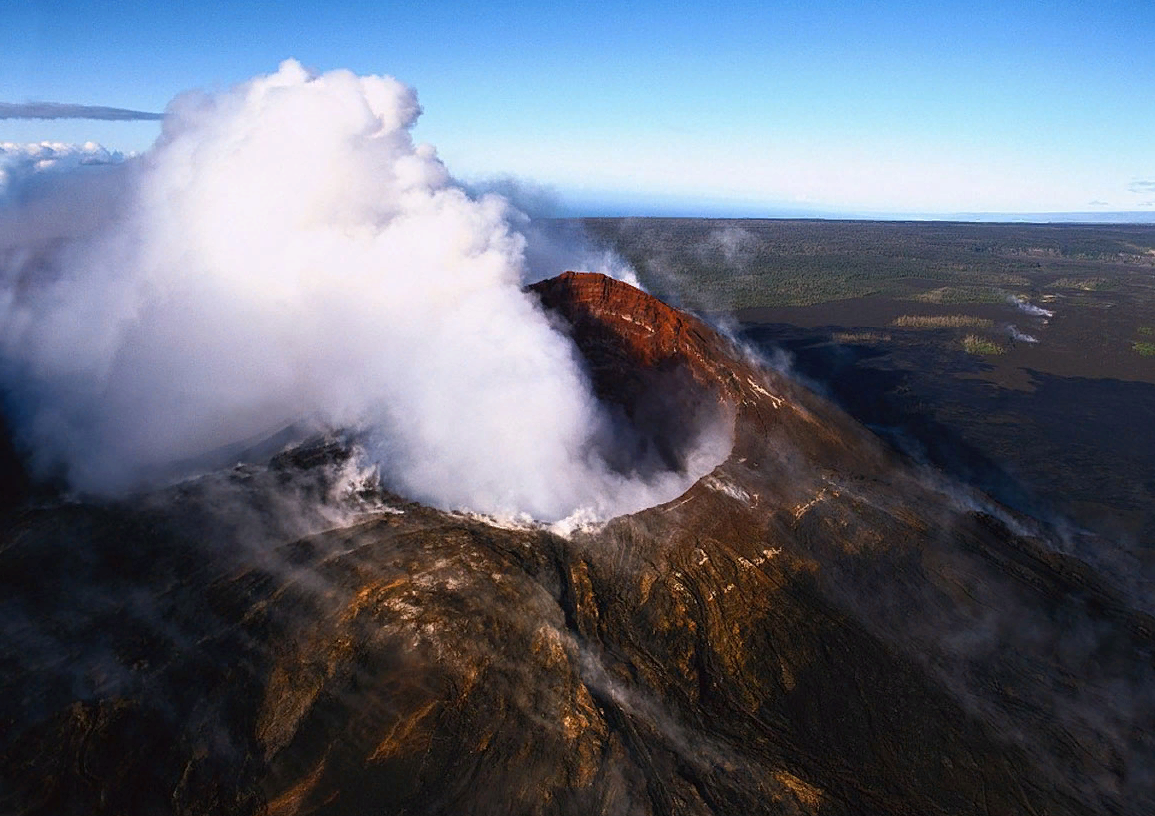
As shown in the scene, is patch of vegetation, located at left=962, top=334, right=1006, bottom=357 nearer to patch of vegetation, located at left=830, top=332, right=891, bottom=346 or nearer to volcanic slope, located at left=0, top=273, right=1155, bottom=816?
patch of vegetation, located at left=830, top=332, right=891, bottom=346

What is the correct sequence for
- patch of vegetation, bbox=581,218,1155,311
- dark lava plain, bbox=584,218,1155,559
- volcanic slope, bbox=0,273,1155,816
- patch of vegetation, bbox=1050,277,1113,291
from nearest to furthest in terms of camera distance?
volcanic slope, bbox=0,273,1155,816
dark lava plain, bbox=584,218,1155,559
patch of vegetation, bbox=581,218,1155,311
patch of vegetation, bbox=1050,277,1113,291

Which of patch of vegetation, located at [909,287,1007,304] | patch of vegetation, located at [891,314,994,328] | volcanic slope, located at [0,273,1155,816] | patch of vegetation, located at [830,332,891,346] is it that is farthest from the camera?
patch of vegetation, located at [909,287,1007,304]

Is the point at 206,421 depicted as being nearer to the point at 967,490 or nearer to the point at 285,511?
the point at 285,511

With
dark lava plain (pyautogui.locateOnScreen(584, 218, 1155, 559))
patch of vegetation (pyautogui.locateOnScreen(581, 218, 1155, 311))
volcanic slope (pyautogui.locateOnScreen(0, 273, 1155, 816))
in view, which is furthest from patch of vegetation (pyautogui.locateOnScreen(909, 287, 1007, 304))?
volcanic slope (pyautogui.locateOnScreen(0, 273, 1155, 816))

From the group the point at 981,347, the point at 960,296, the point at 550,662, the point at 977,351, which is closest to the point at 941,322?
the point at 981,347

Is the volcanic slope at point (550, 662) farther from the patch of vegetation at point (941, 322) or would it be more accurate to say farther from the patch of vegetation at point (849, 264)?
the patch of vegetation at point (941, 322)

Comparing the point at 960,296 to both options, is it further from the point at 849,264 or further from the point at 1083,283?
the point at 1083,283

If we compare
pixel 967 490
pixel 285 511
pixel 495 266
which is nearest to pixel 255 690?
pixel 285 511
